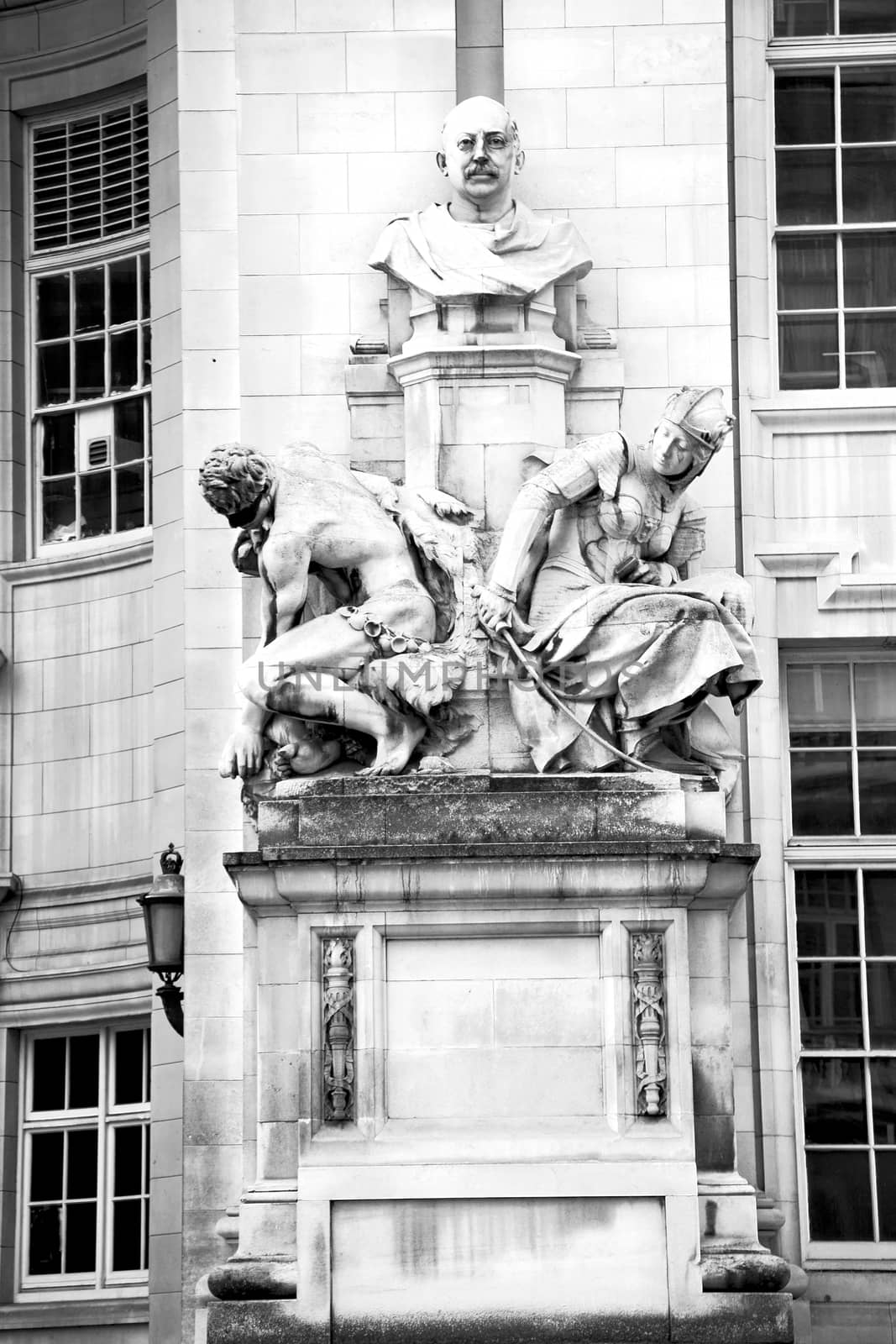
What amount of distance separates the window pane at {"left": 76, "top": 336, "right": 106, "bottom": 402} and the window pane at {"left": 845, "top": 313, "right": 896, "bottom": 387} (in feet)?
17.2

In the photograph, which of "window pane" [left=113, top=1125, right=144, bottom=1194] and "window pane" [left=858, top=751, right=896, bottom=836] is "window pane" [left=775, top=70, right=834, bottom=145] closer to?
"window pane" [left=858, top=751, right=896, bottom=836]

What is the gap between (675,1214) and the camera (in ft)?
44.4

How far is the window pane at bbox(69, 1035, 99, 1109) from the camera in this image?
17719 mm

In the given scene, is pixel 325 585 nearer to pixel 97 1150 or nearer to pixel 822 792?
pixel 822 792

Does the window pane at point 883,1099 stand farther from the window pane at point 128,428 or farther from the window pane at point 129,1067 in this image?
the window pane at point 128,428

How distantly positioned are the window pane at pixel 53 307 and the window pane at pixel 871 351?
557cm

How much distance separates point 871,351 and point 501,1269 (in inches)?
244

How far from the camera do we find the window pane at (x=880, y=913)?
1570 cm

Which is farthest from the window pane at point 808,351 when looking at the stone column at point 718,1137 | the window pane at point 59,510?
the window pane at point 59,510

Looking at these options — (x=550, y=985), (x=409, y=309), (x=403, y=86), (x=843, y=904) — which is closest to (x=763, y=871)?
(x=843, y=904)

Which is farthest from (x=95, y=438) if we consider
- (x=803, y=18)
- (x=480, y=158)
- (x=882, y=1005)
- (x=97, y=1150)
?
(x=882, y=1005)

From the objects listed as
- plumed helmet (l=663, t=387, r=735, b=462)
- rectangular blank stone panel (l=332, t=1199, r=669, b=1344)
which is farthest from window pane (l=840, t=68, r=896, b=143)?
rectangular blank stone panel (l=332, t=1199, r=669, b=1344)

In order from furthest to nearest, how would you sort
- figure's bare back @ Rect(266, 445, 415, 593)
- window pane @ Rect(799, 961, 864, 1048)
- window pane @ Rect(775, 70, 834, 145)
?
window pane @ Rect(775, 70, 834, 145) < window pane @ Rect(799, 961, 864, 1048) < figure's bare back @ Rect(266, 445, 415, 593)

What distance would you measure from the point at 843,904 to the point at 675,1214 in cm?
288
